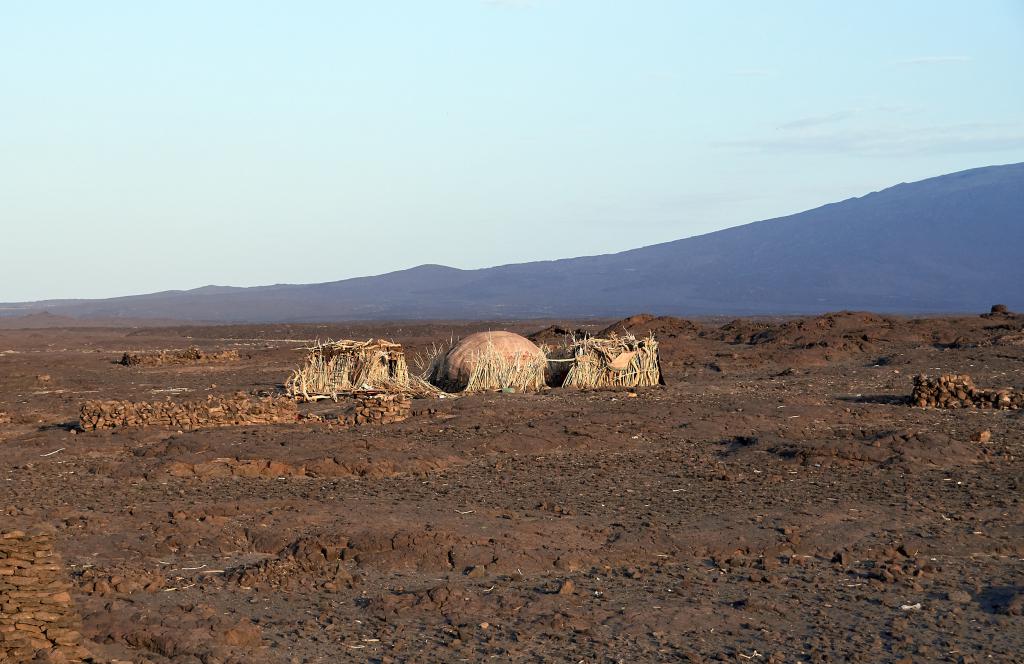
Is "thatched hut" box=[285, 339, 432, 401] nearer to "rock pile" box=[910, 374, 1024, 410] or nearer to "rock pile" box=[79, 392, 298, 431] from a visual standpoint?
"rock pile" box=[79, 392, 298, 431]

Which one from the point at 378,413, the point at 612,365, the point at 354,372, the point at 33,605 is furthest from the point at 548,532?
the point at 354,372

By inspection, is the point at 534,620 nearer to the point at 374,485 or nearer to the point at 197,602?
the point at 197,602

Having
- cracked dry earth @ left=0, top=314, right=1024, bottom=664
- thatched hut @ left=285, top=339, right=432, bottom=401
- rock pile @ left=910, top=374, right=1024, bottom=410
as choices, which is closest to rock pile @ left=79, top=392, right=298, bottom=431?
cracked dry earth @ left=0, top=314, right=1024, bottom=664

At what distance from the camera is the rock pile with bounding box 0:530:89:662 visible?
5.59m

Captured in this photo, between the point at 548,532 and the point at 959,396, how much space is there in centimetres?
867

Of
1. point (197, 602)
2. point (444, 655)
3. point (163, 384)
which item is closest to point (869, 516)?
point (444, 655)

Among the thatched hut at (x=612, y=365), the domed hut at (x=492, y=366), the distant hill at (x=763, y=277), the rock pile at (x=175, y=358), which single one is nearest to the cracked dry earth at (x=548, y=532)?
the domed hut at (x=492, y=366)

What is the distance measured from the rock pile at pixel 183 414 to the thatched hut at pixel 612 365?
535cm

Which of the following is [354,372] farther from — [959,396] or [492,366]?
[959,396]

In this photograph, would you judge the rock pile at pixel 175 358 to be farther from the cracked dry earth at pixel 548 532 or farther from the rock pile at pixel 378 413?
the rock pile at pixel 378 413

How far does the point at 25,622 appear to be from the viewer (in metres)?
5.68

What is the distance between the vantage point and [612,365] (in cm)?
1877

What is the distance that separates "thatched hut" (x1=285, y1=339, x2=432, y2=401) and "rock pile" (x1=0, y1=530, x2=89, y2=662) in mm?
11637

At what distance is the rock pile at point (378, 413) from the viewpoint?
47.9ft
